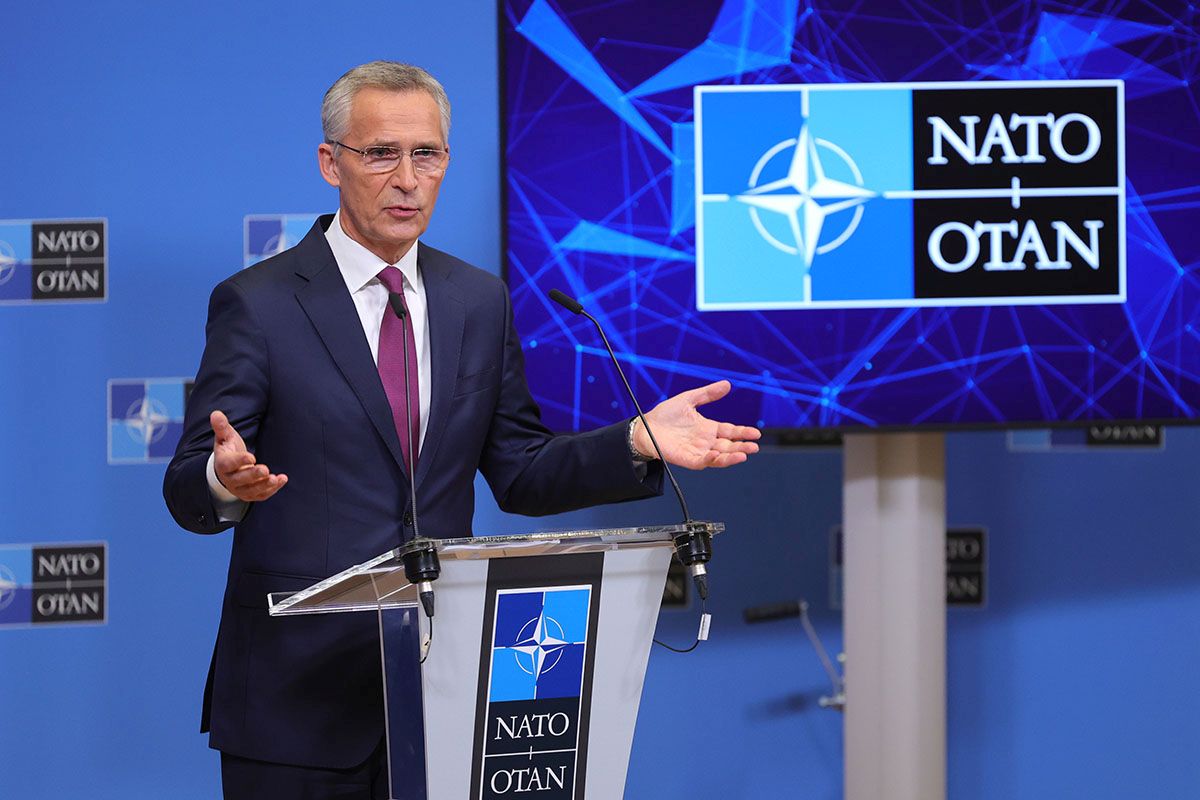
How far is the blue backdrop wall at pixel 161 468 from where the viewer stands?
325cm

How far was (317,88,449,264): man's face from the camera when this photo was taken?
1.95 metres

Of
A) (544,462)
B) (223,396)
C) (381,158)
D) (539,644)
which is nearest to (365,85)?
(381,158)

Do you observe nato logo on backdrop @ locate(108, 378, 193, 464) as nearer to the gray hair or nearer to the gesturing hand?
the gray hair

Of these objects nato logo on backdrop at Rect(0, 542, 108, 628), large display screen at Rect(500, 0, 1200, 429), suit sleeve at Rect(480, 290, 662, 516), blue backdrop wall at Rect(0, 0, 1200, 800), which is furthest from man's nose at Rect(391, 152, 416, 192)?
nato logo on backdrop at Rect(0, 542, 108, 628)

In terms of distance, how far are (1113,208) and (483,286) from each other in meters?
1.56

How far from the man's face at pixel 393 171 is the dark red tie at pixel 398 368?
0.08 meters

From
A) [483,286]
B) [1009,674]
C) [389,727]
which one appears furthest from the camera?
[1009,674]

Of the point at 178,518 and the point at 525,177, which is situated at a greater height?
the point at 525,177

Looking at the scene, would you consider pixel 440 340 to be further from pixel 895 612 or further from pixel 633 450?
pixel 895 612

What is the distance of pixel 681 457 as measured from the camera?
71.1 inches

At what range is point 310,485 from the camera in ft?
6.17

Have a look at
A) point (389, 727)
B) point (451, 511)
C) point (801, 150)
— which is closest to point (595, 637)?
point (389, 727)

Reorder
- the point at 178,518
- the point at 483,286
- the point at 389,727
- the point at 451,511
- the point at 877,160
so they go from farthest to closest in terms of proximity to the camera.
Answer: the point at 877,160
the point at 483,286
the point at 451,511
the point at 178,518
the point at 389,727

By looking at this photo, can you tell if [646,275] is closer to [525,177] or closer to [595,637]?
[525,177]
